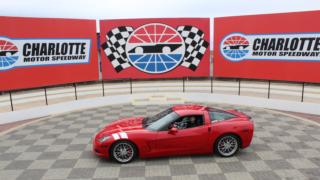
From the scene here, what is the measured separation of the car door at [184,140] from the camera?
7.77 m

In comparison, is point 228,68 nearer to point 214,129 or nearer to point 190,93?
point 190,93

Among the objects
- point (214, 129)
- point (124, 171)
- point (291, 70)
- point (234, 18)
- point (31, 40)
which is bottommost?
point (124, 171)

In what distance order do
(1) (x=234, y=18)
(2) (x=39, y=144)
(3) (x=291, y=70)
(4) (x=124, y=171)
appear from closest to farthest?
(4) (x=124, y=171)
(2) (x=39, y=144)
(3) (x=291, y=70)
(1) (x=234, y=18)

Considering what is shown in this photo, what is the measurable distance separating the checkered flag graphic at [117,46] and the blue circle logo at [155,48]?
12.0 inches

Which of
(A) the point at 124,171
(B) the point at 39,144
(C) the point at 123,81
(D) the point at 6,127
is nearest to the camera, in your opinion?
(A) the point at 124,171

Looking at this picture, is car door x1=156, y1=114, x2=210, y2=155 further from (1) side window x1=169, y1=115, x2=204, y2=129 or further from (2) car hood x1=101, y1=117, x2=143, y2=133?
(2) car hood x1=101, y1=117, x2=143, y2=133

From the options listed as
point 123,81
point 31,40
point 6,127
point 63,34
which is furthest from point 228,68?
point 6,127

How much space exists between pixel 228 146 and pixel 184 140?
131 cm

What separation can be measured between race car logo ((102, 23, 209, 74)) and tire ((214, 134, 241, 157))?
12436 mm

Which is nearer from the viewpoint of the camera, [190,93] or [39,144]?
[39,144]

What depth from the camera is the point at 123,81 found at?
21.1 m

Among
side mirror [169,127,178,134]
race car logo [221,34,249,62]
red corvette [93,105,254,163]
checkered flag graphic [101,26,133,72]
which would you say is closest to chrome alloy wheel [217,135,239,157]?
red corvette [93,105,254,163]

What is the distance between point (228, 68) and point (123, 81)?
7424 mm

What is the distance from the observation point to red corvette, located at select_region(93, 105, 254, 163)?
306 inches
